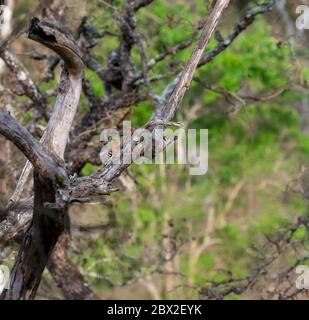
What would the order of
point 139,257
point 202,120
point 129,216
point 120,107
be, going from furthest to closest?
point 202,120 < point 129,216 < point 139,257 < point 120,107

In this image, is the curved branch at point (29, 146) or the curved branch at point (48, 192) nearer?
the curved branch at point (29, 146)

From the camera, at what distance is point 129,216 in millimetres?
11797

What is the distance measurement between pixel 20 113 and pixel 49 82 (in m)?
0.87

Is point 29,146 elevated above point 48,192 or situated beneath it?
elevated above

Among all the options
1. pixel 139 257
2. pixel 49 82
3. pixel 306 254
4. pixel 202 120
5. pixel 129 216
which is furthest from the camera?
pixel 202 120

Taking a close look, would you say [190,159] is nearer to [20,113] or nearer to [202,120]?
[20,113]

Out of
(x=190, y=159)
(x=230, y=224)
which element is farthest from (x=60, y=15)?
(x=230, y=224)

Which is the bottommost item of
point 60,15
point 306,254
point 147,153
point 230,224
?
point 147,153

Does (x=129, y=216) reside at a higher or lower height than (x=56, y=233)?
higher

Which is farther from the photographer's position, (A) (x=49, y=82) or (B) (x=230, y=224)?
(B) (x=230, y=224)

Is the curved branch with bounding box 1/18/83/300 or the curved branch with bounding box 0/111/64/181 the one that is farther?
the curved branch with bounding box 1/18/83/300

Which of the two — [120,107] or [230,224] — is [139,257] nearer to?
[120,107]

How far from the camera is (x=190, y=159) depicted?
8656mm
